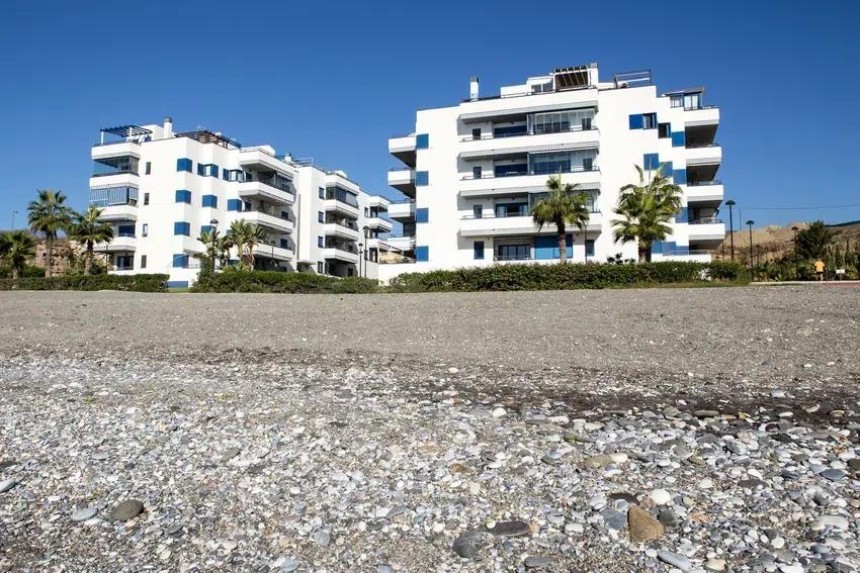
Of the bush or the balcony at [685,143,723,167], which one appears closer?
the balcony at [685,143,723,167]

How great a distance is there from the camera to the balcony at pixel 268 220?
72438 mm

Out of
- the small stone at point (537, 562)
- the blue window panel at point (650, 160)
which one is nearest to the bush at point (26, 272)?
the blue window panel at point (650, 160)

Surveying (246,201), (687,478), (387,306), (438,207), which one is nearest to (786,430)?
(687,478)

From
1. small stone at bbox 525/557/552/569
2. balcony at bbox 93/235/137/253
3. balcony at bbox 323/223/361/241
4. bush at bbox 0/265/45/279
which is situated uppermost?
balcony at bbox 323/223/361/241

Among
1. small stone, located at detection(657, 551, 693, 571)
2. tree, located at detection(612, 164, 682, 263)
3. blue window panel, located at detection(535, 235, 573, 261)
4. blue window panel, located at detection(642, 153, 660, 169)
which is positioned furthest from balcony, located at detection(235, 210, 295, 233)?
small stone, located at detection(657, 551, 693, 571)

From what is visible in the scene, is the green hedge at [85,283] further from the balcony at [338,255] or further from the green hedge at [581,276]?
the balcony at [338,255]

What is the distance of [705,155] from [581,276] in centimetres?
2973

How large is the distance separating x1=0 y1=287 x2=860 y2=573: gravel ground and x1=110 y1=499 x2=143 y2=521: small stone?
2 centimetres

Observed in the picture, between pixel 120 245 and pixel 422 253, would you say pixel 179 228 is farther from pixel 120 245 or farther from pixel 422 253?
pixel 422 253

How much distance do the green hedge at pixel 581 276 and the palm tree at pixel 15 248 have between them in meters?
47.2

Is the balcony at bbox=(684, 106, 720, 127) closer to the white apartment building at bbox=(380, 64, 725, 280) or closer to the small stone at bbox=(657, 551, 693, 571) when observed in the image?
the white apartment building at bbox=(380, 64, 725, 280)

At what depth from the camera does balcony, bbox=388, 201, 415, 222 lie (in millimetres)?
61594

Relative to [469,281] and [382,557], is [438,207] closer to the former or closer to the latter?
[469,281]

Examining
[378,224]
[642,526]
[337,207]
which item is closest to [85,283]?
[337,207]
